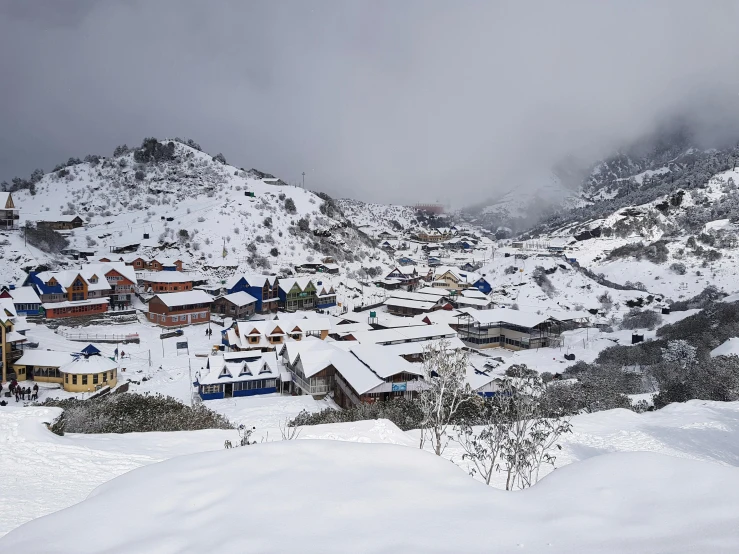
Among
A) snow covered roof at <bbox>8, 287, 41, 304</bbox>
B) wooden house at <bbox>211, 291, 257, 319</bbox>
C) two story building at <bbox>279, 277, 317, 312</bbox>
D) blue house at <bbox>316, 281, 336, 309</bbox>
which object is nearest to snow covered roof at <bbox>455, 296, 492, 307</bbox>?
blue house at <bbox>316, 281, 336, 309</bbox>

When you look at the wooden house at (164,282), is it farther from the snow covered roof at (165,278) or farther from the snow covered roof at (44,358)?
the snow covered roof at (44,358)

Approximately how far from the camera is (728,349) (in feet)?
99.7

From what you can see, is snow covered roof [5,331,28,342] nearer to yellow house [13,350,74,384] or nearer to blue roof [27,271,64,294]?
yellow house [13,350,74,384]

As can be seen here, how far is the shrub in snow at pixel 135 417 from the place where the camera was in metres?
17.9

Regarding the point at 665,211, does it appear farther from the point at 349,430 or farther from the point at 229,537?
the point at 229,537

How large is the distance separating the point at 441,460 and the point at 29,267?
64.1 metres

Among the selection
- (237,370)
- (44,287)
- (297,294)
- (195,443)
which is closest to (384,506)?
(195,443)

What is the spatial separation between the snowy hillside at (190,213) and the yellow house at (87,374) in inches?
1395

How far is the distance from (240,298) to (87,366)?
2405 cm

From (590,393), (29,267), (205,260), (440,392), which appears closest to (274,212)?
(205,260)

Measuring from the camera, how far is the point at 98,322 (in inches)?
1795

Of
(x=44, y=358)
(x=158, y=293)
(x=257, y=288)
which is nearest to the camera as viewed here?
(x=44, y=358)

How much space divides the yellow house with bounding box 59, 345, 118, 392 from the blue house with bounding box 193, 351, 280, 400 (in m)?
5.83

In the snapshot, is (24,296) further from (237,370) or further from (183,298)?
(237,370)
